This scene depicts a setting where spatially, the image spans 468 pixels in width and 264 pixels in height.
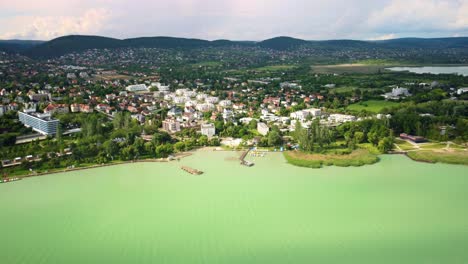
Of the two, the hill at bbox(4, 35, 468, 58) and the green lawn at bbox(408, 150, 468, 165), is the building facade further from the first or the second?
the hill at bbox(4, 35, 468, 58)

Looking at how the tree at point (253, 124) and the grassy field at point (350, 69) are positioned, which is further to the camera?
the grassy field at point (350, 69)

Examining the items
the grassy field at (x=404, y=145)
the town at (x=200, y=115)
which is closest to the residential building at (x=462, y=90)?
the town at (x=200, y=115)

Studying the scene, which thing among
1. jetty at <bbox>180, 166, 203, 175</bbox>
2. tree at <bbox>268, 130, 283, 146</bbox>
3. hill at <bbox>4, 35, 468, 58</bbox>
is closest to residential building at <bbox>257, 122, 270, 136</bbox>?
tree at <bbox>268, 130, 283, 146</bbox>

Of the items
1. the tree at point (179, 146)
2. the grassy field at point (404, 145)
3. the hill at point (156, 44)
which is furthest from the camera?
the hill at point (156, 44)

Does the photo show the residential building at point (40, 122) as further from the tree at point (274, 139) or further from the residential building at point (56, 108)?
the tree at point (274, 139)

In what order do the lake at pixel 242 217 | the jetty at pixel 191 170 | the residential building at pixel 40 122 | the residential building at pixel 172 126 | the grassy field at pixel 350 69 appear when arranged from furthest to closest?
the grassy field at pixel 350 69
the residential building at pixel 172 126
the residential building at pixel 40 122
the jetty at pixel 191 170
the lake at pixel 242 217

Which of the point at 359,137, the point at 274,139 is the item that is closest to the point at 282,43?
the point at 359,137

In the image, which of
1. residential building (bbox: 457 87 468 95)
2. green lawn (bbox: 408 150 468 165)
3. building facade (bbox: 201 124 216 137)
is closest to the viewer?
green lawn (bbox: 408 150 468 165)
